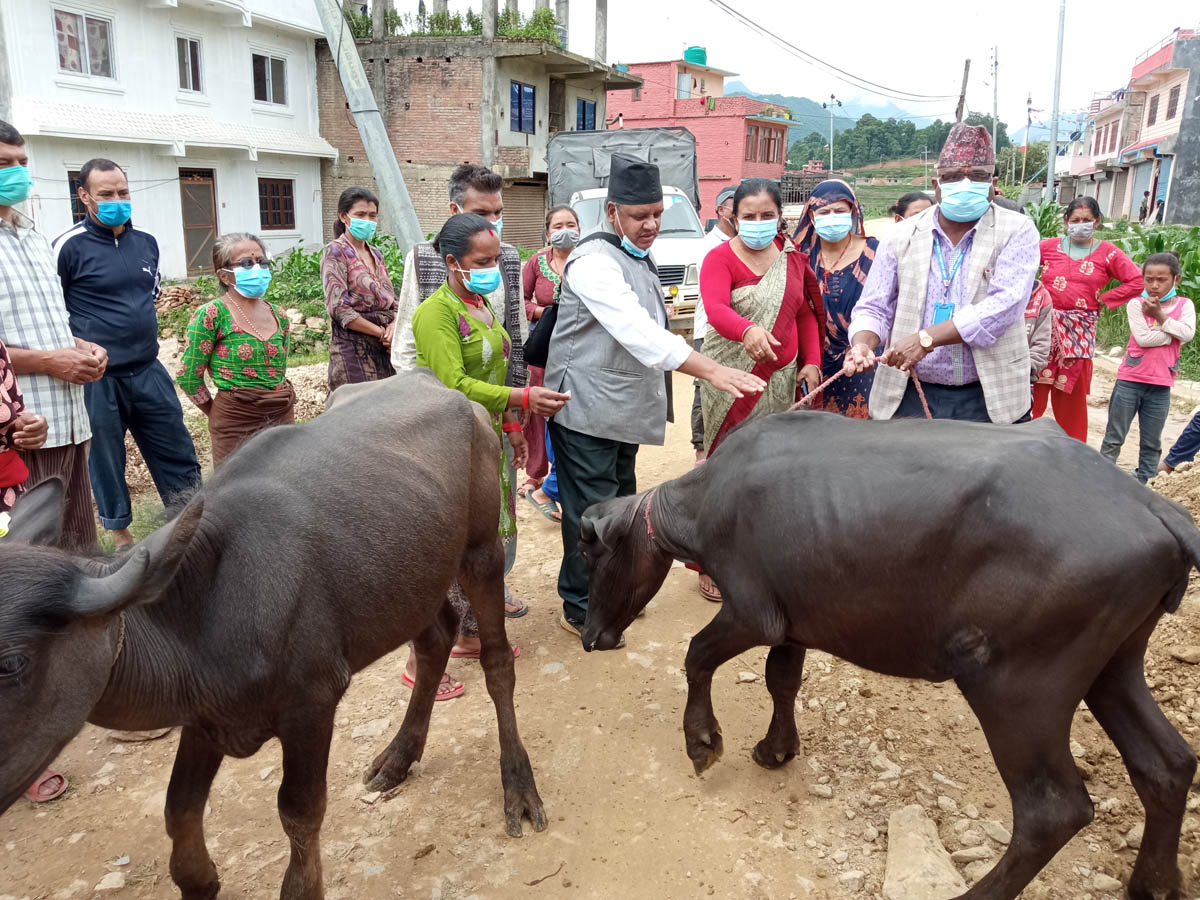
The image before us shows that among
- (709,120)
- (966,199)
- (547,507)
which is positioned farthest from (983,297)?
(709,120)

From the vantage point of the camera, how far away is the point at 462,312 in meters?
4.04

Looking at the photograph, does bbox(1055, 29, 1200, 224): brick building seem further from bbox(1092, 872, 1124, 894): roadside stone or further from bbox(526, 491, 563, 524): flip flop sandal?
bbox(1092, 872, 1124, 894): roadside stone

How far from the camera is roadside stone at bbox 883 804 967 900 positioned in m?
2.87

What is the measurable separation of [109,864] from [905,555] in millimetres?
3002

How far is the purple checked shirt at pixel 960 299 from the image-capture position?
11.8ft

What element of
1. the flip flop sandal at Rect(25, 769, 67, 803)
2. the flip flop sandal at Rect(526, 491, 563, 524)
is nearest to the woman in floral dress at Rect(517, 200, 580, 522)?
the flip flop sandal at Rect(526, 491, 563, 524)

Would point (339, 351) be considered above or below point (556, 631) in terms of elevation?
above

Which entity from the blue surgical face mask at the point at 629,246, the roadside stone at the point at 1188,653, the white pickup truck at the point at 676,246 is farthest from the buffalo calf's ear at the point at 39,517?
the white pickup truck at the point at 676,246

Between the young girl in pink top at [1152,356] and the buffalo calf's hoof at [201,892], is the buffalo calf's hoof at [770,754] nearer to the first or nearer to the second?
the buffalo calf's hoof at [201,892]

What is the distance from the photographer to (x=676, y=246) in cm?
1282

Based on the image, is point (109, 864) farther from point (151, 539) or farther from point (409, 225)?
point (409, 225)

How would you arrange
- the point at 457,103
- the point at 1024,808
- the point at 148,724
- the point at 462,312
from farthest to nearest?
the point at 457,103, the point at 462,312, the point at 1024,808, the point at 148,724

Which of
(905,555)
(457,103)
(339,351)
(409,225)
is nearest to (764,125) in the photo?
(457,103)

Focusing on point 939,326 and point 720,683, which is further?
point 720,683
